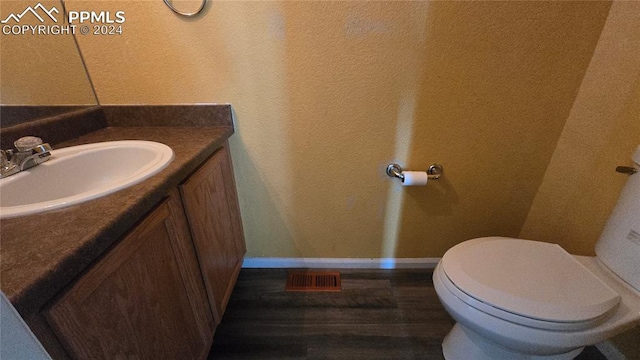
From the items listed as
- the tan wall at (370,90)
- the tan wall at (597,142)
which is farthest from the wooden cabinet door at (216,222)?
the tan wall at (597,142)

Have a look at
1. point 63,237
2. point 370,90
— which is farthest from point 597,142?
point 63,237

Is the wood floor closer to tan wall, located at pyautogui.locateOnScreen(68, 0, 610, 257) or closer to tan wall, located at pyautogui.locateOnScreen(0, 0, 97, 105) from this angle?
tan wall, located at pyautogui.locateOnScreen(68, 0, 610, 257)

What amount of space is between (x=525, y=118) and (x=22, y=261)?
5.28ft

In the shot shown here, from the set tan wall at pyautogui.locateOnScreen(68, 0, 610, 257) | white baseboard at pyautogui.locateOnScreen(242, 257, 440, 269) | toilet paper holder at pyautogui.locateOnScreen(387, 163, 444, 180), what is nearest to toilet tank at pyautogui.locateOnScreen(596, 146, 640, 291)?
tan wall at pyautogui.locateOnScreen(68, 0, 610, 257)

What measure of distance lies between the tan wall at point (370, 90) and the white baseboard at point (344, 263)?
0.85 feet

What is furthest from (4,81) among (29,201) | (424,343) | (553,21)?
(553,21)

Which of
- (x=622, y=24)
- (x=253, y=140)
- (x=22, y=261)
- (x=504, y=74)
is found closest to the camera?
(x=22, y=261)

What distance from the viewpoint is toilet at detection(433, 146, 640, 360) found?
712 mm

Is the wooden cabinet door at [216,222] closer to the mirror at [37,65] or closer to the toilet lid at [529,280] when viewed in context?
the mirror at [37,65]

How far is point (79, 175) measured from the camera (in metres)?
0.85

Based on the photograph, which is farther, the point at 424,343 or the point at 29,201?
the point at 424,343

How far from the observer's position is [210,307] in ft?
3.16

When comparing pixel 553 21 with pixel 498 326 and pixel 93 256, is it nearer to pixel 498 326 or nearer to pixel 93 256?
pixel 498 326

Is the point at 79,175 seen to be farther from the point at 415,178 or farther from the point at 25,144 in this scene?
the point at 415,178
